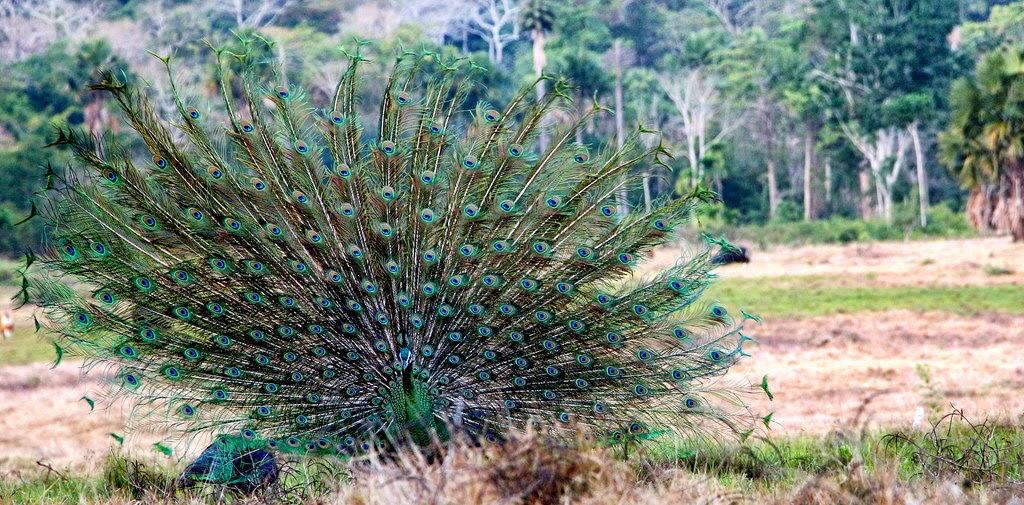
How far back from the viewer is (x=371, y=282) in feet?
22.7

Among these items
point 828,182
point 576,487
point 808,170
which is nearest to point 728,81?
point 808,170

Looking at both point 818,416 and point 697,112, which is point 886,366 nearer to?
point 818,416

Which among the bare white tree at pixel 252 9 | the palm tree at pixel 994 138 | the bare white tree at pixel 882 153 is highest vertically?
the bare white tree at pixel 252 9

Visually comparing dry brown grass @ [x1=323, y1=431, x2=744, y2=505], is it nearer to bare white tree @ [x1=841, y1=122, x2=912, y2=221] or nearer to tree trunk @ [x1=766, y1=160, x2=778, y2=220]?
bare white tree @ [x1=841, y1=122, x2=912, y2=221]

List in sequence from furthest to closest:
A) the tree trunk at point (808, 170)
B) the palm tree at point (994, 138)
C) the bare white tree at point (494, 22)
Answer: the bare white tree at point (494, 22)
the tree trunk at point (808, 170)
the palm tree at point (994, 138)

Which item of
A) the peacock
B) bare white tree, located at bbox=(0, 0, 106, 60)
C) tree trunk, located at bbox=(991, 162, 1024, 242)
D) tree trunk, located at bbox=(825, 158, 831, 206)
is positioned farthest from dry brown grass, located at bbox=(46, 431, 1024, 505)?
bare white tree, located at bbox=(0, 0, 106, 60)

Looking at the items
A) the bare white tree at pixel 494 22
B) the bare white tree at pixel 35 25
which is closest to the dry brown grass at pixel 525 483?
the bare white tree at pixel 35 25

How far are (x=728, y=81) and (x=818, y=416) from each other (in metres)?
48.6

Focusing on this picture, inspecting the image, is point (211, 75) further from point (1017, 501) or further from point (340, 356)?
point (1017, 501)

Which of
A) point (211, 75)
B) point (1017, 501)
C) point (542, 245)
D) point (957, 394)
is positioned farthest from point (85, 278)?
point (211, 75)

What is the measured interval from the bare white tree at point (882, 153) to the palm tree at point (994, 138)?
16.0 meters

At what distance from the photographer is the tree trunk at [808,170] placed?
53875mm

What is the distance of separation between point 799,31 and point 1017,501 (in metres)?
56.7

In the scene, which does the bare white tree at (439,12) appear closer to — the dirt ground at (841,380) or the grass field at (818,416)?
the grass field at (818,416)
